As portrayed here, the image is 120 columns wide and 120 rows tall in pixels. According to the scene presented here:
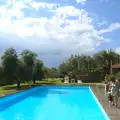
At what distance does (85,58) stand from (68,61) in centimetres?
464

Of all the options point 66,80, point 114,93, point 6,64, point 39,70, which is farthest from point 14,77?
point 114,93

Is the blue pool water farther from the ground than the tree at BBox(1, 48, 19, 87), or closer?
closer

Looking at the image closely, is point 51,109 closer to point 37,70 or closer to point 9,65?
point 9,65

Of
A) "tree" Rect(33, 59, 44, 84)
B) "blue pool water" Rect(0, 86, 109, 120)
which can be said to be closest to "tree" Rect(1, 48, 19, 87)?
"tree" Rect(33, 59, 44, 84)

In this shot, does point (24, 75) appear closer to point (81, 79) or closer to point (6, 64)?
point (6, 64)

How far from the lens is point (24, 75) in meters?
36.9

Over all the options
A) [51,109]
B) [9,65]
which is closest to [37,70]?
[9,65]

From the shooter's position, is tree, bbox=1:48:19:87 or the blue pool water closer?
the blue pool water

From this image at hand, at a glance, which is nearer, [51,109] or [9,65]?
[51,109]

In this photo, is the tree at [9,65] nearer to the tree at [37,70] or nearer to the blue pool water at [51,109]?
the tree at [37,70]

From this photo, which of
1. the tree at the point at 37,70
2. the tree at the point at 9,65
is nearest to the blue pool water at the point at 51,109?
the tree at the point at 9,65

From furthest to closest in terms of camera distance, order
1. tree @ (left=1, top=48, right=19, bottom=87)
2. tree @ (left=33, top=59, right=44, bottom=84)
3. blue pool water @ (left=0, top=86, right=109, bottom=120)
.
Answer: tree @ (left=33, top=59, right=44, bottom=84)
tree @ (left=1, top=48, right=19, bottom=87)
blue pool water @ (left=0, top=86, right=109, bottom=120)

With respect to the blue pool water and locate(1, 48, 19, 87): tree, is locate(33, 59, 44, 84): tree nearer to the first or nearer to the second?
locate(1, 48, 19, 87): tree

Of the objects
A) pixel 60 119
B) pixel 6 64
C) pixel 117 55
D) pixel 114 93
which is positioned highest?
pixel 117 55
